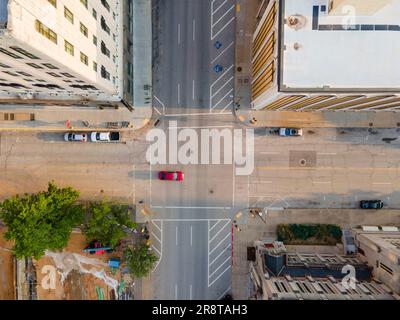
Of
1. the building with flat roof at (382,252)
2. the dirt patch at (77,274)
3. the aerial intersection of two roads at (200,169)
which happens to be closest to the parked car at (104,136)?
the aerial intersection of two roads at (200,169)

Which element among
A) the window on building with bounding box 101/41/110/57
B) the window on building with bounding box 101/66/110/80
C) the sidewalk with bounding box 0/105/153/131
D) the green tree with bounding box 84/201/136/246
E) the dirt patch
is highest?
the window on building with bounding box 101/41/110/57

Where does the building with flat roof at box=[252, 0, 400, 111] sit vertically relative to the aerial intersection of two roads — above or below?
above

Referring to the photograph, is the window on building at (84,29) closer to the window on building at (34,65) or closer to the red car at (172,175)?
the window on building at (34,65)

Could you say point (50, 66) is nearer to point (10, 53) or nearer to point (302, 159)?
point (10, 53)

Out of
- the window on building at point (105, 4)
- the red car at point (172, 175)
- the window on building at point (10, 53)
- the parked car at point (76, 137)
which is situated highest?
the window on building at point (105, 4)

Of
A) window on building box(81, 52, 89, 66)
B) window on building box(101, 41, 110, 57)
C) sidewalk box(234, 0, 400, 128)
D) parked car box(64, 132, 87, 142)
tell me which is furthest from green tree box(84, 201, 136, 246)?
sidewalk box(234, 0, 400, 128)

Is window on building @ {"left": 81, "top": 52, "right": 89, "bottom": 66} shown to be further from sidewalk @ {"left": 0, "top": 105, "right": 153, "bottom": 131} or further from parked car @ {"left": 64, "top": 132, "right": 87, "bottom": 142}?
parked car @ {"left": 64, "top": 132, "right": 87, "bottom": 142}
